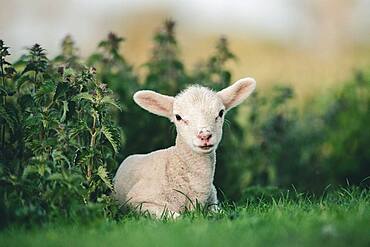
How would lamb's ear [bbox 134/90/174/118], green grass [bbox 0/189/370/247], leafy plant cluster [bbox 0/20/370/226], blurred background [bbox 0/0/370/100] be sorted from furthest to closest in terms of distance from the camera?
blurred background [bbox 0/0/370/100]
lamb's ear [bbox 134/90/174/118]
leafy plant cluster [bbox 0/20/370/226]
green grass [bbox 0/189/370/247]

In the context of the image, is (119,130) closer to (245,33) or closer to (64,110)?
(64,110)

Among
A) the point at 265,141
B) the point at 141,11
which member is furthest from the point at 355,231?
the point at 141,11

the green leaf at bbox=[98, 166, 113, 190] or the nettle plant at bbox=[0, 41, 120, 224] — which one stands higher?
the nettle plant at bbox=[0, 41, 120, 224]

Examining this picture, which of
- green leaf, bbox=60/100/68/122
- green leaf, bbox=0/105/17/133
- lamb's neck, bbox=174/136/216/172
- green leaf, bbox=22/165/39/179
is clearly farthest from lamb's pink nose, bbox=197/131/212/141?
green leaf, bbox=0/105/17/133

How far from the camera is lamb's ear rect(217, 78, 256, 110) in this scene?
883 cm

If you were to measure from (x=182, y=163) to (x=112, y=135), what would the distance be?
93 cm

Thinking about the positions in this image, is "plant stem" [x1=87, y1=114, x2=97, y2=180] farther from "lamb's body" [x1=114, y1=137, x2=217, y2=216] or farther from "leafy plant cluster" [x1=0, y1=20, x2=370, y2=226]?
"lamb's body" [x1=114, y1=137, x2=217, y2=216]

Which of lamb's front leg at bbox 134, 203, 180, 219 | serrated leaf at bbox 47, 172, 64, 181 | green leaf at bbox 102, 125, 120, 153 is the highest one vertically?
green leaf at bbox 102, 125, 120, 153

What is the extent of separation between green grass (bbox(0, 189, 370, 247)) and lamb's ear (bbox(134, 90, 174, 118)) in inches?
54.7

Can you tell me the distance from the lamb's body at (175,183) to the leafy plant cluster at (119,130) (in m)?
0.33

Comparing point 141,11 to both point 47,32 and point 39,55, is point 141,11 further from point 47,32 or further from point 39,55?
point 39,55

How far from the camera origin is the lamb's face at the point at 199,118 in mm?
7957

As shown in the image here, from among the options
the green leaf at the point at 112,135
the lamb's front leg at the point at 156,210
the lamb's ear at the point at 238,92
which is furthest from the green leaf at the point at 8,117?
the lamb's ear at the point at 238,92

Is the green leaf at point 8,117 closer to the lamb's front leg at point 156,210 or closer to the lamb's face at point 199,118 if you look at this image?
the lamb's front leg at point 156,210
